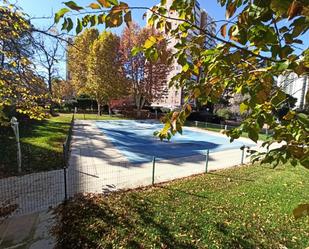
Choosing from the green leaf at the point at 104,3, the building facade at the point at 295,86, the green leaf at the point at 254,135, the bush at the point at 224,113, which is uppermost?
the green leaf at the point at 104,3

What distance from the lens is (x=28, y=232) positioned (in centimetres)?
523

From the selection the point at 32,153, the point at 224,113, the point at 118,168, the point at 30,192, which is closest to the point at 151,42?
the point at 30,192

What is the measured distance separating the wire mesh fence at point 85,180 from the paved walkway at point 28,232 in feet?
1.30

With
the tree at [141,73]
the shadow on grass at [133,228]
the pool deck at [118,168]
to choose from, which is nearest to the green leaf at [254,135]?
the shadow on grass at [133,228]

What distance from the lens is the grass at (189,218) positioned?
15.8 feet

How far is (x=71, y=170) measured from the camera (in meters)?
9.41

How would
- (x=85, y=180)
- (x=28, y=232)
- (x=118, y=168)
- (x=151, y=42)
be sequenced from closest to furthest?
(x=151, y=42)
(x=28, y=232)
(x=85, y=180)
(x=118, y=168)

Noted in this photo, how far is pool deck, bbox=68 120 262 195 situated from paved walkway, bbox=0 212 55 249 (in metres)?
1.59

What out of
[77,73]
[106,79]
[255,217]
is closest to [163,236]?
[255,217]

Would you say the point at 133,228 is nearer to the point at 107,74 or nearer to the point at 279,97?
the point at 279,97

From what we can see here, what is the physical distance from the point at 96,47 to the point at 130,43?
4351mm

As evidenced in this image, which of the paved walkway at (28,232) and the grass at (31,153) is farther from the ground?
the grass at (31,153)

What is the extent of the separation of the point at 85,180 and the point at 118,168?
2.08 meters

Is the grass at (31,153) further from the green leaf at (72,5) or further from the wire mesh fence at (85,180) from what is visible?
the green leaf at (72,5)
